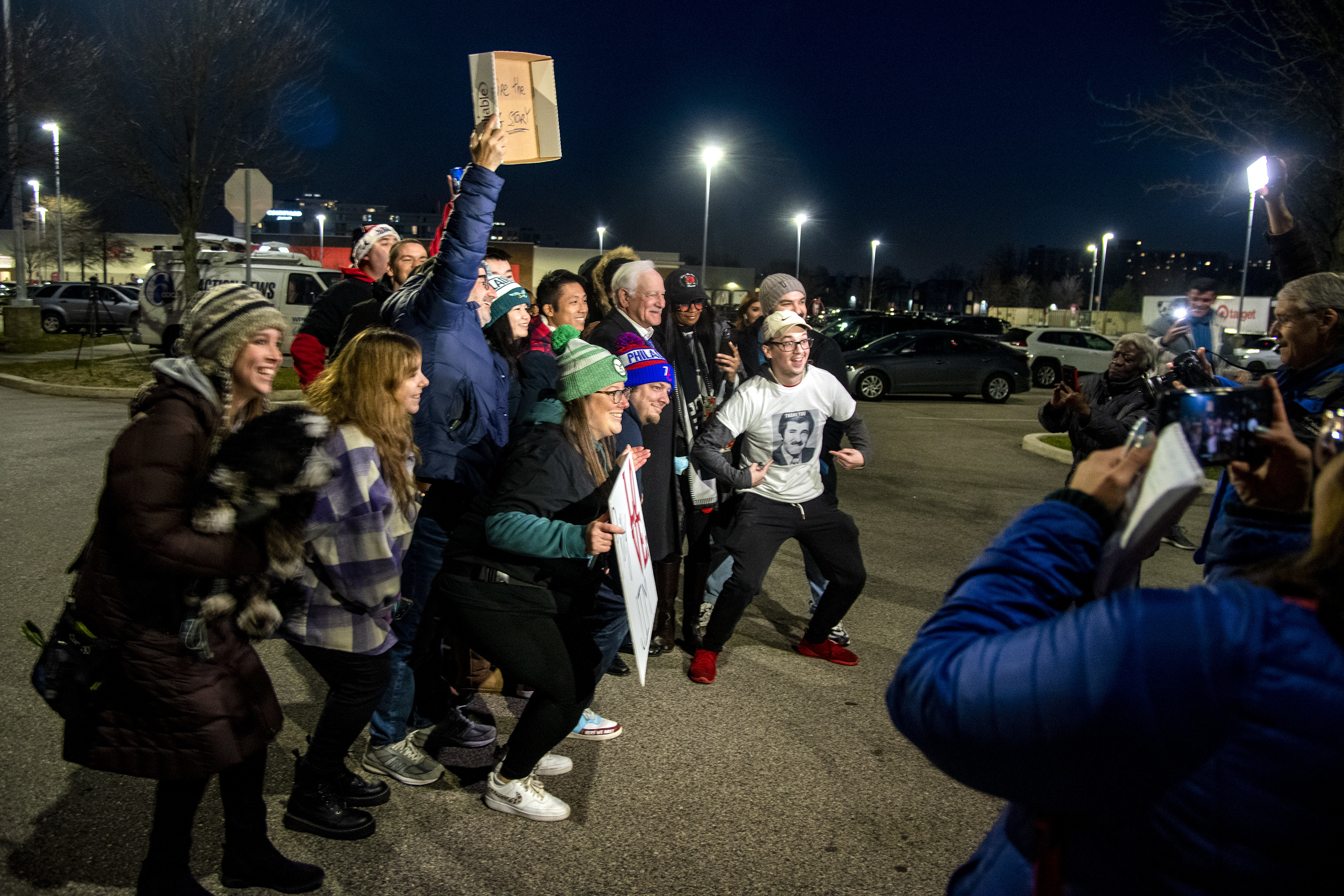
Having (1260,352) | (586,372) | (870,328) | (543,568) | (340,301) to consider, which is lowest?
(543,568)

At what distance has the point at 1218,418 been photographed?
4.37 ft

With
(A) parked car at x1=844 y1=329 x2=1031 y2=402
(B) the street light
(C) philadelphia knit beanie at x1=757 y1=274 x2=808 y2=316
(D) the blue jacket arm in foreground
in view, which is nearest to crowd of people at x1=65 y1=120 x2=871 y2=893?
(C) philadelphia knit beanie at x1=757 y1=274 x2=808 y2=316

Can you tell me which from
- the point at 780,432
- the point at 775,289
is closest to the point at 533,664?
the point at 780,432

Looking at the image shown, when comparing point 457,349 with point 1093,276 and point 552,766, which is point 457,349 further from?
point 1093,276

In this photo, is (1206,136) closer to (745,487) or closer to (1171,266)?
(745,487)

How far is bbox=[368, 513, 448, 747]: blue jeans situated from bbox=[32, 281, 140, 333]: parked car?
104 feet

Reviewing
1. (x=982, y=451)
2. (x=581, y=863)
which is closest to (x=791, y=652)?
(x=581, y=863)

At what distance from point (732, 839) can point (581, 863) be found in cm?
56

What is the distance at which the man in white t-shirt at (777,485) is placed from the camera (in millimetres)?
4754

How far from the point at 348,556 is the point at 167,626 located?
23.1 inches

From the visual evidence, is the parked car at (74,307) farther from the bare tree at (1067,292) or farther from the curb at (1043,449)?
the bare tree at (1067,292)

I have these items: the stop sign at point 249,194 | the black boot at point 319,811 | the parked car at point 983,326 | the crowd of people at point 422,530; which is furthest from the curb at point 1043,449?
the parked car at point 983,326

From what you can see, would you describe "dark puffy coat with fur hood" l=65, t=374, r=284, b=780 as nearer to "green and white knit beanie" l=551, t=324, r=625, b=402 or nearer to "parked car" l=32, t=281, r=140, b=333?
"green and white knit beanie" l=551, t=324, r=625, b=402

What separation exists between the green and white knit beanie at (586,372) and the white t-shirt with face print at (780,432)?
1.42 m
